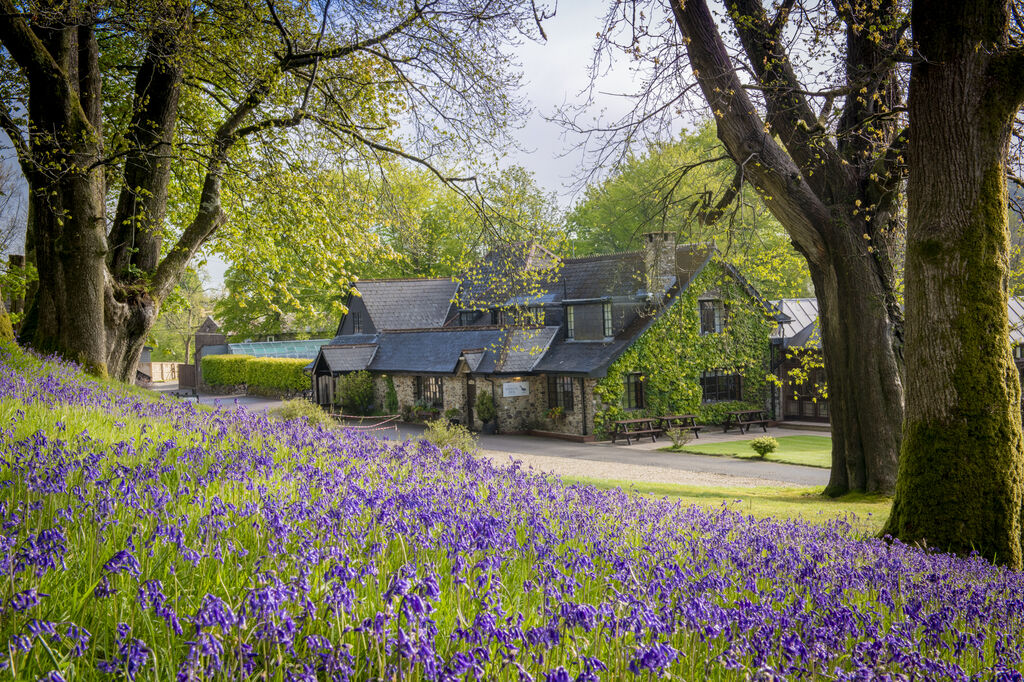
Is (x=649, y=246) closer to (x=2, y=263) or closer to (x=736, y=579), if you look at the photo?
(x=2, y=263)

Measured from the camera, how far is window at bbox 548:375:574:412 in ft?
104

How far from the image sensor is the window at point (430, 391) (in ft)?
117

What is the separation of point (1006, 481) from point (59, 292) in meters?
14.1

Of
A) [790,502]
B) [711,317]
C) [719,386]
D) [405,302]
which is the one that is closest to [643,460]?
[719,386]

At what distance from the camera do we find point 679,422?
32.4m

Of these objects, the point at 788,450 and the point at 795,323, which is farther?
the point at 795,323

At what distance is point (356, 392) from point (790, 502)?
2876cm

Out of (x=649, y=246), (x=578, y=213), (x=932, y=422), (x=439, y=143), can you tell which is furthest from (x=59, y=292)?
(x=578, y=213)

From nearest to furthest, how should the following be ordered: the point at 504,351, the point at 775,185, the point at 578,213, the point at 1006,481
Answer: the point at 1006,481 < the point at 775,185 < the point at 504,351 < the point at 578,213

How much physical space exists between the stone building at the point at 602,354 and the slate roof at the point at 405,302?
22.8 ft

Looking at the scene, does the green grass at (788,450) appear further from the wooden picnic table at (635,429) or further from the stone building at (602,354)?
the stone building at (602,354)

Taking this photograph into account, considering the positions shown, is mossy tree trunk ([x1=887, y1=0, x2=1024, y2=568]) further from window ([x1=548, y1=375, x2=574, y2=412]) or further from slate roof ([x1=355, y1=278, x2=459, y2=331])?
slate roof ([x1=355, y1=278, x2=459, y2=331])

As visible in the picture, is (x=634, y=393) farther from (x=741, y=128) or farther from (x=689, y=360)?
(x=741, y=128)

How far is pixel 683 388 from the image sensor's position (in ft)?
108
